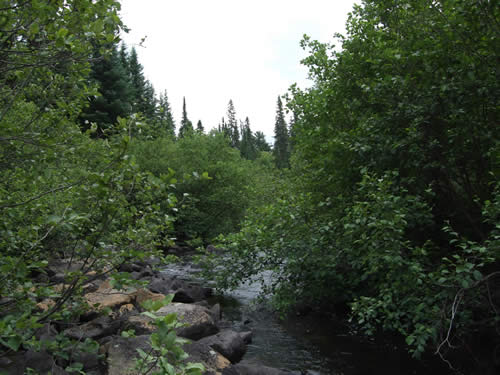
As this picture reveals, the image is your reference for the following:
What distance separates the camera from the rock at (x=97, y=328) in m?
6.37

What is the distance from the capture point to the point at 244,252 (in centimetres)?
812

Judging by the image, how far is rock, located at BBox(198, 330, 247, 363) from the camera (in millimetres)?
6664

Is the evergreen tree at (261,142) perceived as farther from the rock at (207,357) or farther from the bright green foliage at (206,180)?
the rock at (207,357)

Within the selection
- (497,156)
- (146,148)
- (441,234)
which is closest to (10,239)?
(497,156)

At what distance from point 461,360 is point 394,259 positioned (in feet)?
10.5

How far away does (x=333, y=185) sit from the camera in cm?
826

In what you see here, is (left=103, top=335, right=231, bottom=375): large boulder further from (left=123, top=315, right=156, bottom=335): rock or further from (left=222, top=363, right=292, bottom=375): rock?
(left=123, top=315, right=156, bottom=335): rock

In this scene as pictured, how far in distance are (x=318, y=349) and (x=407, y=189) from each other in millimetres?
3834

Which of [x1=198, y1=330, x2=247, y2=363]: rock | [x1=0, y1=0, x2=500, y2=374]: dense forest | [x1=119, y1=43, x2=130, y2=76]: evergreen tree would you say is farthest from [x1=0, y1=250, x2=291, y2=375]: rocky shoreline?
[x1=119, y1=43, x2=130, y2=76]: evergreen tree

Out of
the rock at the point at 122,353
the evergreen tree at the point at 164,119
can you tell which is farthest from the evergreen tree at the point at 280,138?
the rock at the point at 122,353

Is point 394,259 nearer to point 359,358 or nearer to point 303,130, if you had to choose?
point 359,358

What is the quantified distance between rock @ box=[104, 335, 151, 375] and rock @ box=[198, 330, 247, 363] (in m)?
1.30

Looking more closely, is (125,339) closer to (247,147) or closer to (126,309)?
(126,309)

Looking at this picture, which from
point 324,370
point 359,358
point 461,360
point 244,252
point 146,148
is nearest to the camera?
point 461,360
